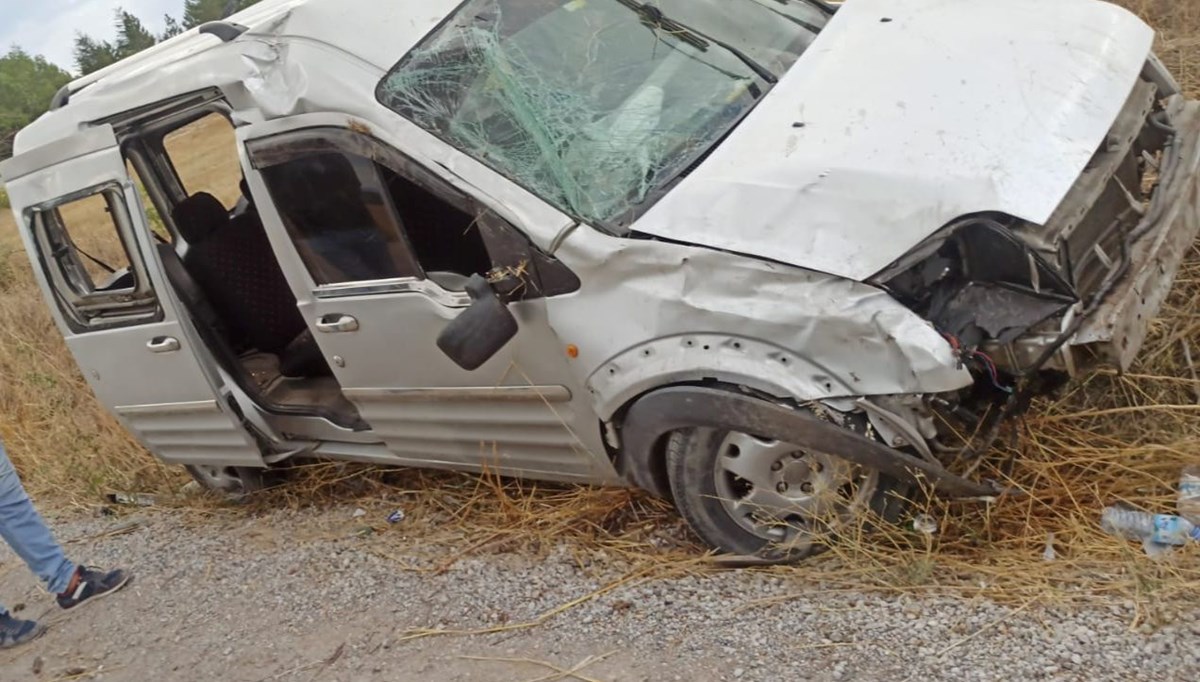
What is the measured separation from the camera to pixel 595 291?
11.1ft

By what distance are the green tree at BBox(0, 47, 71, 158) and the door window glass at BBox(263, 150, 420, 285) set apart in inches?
1505

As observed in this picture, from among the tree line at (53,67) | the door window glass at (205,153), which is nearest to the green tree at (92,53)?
the tree line at (53,67)

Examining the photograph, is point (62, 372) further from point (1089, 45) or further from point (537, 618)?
point (1089, 45)

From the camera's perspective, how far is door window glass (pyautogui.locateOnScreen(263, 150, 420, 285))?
3793 millimetres

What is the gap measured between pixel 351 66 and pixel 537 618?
200 centimetres

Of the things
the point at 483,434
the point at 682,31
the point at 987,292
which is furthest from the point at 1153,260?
the point at 483,434

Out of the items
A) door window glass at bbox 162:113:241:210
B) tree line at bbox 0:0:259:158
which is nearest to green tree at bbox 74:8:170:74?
tree line at bbox 0:0:259:158

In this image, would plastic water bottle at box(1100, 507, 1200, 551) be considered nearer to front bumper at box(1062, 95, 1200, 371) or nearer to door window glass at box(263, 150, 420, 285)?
front bumper at box(1062, 95, 1200, 371)

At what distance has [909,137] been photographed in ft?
10.7

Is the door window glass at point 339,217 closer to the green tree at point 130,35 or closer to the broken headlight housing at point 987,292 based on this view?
the broken headlight housing at point 987,292

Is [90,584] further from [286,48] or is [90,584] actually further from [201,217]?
[286,48]

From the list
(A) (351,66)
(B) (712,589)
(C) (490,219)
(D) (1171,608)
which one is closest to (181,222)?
(A) (351,66)

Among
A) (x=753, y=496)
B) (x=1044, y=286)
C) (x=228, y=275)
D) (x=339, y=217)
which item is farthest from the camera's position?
(x=228, y=275)

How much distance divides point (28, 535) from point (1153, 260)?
14.2ft
